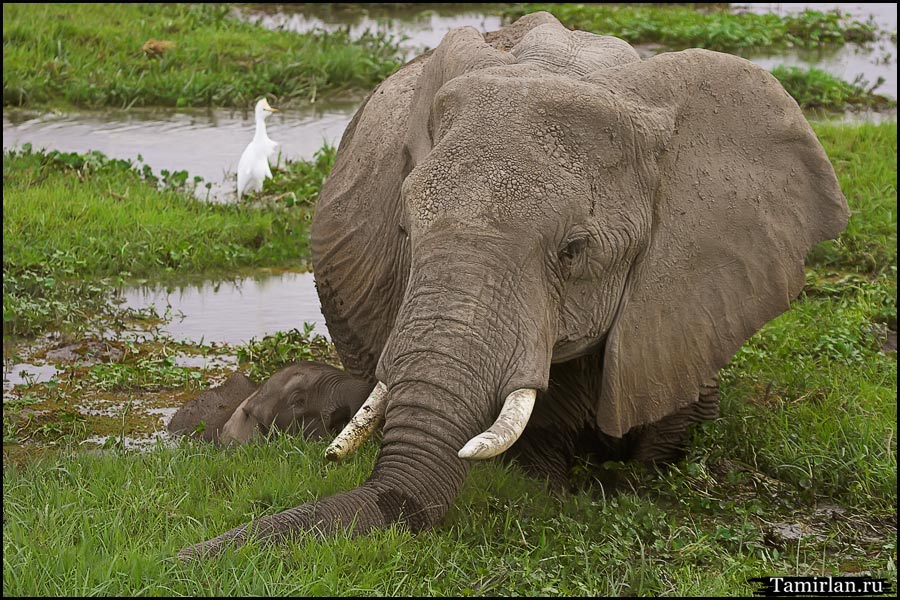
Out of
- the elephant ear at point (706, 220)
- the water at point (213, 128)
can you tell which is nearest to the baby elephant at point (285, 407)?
the elephant ear at point (706, 220)

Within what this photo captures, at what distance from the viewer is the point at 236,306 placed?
744 centimetres

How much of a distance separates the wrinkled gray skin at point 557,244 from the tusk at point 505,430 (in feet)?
0.14

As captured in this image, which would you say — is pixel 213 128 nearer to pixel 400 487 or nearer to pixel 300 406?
pixel 300 406

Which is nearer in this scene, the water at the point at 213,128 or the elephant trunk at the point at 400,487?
the elephant trunk at the point at 400,487

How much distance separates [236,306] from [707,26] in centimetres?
677

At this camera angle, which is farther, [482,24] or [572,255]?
[482,24]

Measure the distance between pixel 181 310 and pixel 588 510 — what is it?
320 centimetres

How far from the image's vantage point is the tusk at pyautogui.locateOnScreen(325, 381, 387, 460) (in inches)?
167

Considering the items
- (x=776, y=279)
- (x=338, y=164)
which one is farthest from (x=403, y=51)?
(x=776, y=279)

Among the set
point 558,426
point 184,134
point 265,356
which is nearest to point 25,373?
point 265,356

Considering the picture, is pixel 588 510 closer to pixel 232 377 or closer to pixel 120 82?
pixel 232 377

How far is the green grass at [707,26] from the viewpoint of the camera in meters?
12.6

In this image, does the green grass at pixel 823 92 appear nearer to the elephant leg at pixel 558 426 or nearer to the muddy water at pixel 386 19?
the muddy water at pixel 386 19

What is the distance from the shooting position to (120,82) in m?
10.8
